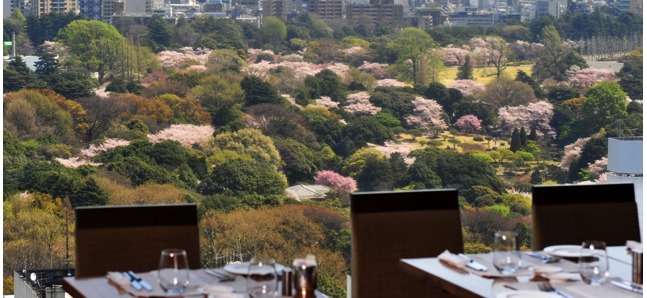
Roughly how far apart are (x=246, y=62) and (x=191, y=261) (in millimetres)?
13146

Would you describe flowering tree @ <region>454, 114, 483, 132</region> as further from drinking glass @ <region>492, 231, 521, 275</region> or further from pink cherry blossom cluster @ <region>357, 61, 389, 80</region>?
drinking glass @ <region>492, 231, 521, 275</region>

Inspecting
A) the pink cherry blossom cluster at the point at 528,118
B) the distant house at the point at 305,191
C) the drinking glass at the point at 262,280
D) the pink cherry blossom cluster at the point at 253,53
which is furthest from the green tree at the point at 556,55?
the drinking glass at the point at 262,280

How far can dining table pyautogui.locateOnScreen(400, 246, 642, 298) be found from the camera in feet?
6.97

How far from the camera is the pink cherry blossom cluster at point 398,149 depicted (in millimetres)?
16075

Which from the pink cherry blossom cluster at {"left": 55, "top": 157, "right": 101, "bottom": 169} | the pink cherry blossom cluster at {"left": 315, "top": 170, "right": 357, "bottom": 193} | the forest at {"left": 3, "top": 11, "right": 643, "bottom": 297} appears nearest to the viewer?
the pink cherry blossom cluster at {"left": 55, "top": 157, "right": 101, "bottom": 169}

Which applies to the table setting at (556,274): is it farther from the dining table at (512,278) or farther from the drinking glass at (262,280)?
the drinking glass at (262,280)

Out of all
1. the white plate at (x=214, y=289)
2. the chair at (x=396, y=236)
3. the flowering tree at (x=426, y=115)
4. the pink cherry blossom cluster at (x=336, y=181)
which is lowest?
the pink cherry blossom cluster at (x=336, y=181)

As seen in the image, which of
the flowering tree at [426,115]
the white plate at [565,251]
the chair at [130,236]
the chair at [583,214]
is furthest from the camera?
the flowering tree at [426,115]

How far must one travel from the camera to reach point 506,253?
2.24m

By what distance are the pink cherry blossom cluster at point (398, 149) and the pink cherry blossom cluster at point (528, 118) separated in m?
1.41

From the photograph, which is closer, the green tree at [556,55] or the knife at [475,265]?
the knife at [475,265]

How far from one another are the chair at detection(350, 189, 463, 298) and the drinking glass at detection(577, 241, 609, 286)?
0.70 metres

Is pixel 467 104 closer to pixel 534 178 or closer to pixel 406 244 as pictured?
pixel 534 178

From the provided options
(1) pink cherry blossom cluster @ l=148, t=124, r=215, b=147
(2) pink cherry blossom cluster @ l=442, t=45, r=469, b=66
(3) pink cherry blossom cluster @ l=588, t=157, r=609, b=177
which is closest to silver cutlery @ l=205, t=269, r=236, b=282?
(1) pink cherry blossom cluster @ l=148, t=124, r=215, b=147
